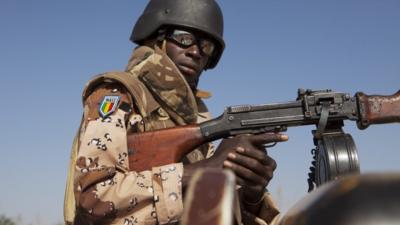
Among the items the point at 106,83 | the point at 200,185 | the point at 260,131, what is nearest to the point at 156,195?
the point at 106,83

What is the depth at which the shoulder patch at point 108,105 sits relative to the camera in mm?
2664

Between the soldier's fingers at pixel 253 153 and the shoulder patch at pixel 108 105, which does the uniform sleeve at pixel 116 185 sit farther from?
the soldier's fingers at pixel 253 153

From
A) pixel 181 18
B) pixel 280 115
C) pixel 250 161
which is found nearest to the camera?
pixel 250 161

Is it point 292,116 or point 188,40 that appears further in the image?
point 188,40

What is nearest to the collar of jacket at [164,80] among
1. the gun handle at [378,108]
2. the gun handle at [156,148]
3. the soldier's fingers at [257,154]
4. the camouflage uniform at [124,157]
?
the camouflage uniform at [124,157]

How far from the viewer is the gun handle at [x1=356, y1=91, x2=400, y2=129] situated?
3338 mm

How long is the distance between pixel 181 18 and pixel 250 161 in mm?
1321

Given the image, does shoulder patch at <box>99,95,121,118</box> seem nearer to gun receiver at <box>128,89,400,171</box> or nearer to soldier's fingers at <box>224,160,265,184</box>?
gun receiver at <box>128,89,400,171</box>

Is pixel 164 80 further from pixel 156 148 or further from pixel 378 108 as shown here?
pixel 378 108

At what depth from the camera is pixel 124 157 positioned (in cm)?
264

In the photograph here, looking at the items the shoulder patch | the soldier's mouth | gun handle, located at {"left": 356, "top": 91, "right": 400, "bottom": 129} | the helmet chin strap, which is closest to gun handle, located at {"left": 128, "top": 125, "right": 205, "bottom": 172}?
the shoulder patch

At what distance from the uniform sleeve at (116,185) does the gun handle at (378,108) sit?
4.61 ft

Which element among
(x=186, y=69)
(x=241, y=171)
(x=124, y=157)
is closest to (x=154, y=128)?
(x=124, y=157)

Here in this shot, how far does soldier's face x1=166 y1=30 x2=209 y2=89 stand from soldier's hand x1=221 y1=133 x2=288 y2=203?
770 millimetres
